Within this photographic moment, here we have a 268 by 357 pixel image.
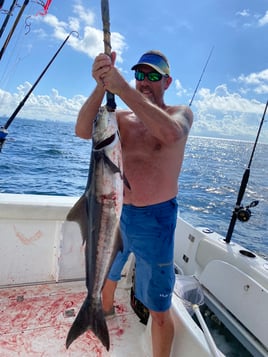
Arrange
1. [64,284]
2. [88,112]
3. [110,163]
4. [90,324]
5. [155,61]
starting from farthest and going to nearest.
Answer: [64,284], [155,61], [88,112], [90,324], [110,163]

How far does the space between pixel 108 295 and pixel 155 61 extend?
198cm

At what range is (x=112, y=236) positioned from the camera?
1486 millimetres

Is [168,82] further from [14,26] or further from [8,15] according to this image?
[8,15]

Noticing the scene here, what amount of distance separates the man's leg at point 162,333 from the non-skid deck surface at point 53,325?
445 mm

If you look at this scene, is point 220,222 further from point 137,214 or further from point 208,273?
point 137,214

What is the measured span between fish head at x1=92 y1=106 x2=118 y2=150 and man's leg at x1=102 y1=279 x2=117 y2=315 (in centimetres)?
146

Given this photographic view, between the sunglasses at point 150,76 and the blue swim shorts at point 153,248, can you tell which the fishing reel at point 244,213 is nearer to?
the blue swim shorts at point 153,248

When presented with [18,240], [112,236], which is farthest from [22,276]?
[112,236]

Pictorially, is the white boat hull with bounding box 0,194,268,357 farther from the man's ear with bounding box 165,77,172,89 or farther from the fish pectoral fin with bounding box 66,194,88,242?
the man's ear with bounding box 165,77,172,89

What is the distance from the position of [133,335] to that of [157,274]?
2.85 ft

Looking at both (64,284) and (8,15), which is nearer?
(64,284)

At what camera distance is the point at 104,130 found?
1419mm

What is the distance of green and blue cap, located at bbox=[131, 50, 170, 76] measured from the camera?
197 centimetres

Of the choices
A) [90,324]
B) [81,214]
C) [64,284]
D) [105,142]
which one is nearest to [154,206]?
[81,214]
